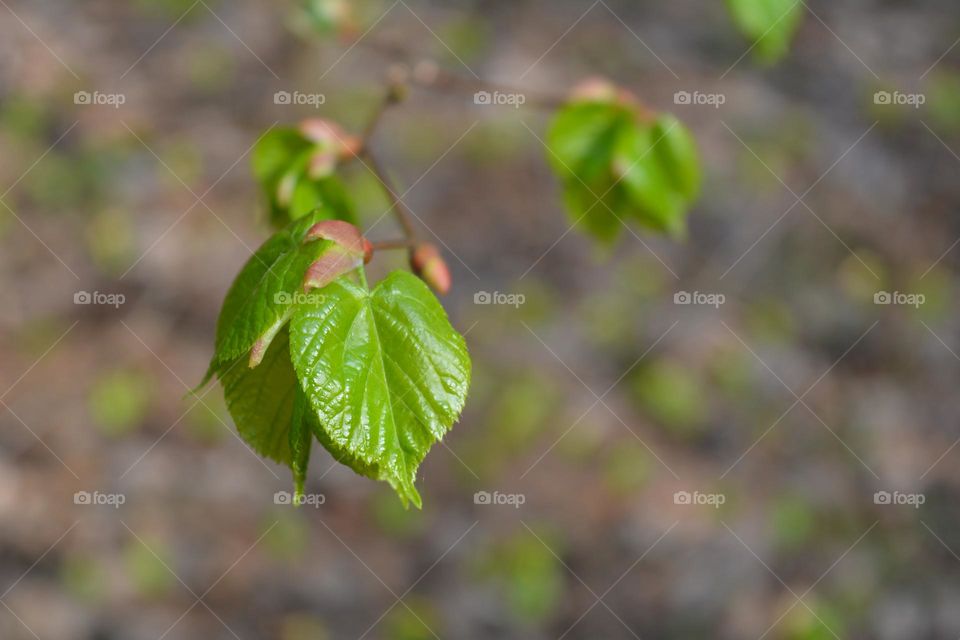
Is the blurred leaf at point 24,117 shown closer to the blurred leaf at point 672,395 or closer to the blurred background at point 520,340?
the blurred background at point 520,340

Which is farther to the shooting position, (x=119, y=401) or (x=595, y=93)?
(x=119, y=401)

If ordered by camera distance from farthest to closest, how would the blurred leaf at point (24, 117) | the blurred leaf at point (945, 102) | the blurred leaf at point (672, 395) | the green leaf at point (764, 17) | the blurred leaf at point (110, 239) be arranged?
the blurred leaf at point (945, 102) < the blurred leaf at point (24, 117) < the blurred leaf at point (110, 239) < the blurred leaf at point (672, 395) < the green leaf at point (764, 17)

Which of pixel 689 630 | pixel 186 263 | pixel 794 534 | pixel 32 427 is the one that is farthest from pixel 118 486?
pixel 794 534

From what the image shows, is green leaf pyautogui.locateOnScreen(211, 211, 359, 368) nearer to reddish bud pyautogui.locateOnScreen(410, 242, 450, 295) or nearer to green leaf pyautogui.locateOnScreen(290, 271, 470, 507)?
green leaf pyautogui.locateOnScreen(290, 271, 470, 507)

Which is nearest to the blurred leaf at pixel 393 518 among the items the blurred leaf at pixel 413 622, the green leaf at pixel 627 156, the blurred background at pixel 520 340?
the blurred background at pixel 520 340

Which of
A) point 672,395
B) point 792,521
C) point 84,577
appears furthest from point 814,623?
point 84,577

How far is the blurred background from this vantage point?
332cm

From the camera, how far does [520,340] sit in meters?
3.75

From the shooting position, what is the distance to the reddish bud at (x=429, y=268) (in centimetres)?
123

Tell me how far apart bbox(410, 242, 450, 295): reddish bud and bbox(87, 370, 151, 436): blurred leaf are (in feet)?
8.54

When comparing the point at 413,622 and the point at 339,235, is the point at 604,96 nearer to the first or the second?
the point at 339,235

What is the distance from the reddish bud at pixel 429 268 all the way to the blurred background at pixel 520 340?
1637 mm

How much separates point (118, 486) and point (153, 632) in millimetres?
539

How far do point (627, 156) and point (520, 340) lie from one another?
219cm
